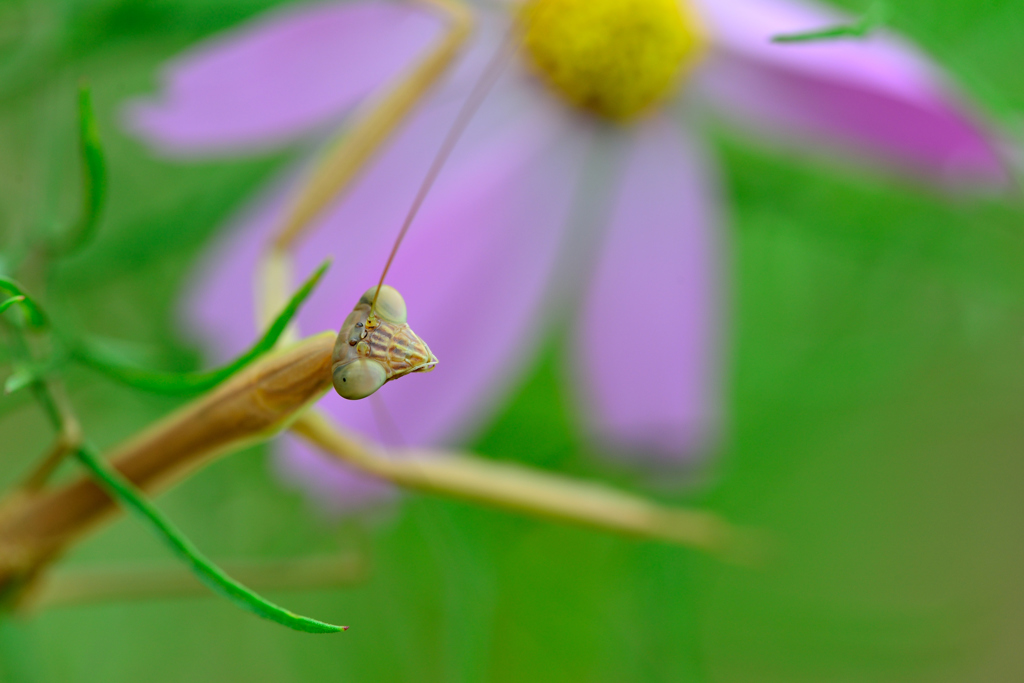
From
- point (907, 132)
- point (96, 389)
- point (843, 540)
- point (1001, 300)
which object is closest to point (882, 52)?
point (907, 132)

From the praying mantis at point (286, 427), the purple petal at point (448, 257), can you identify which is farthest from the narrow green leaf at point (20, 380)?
the purple petal at point (448, 257)

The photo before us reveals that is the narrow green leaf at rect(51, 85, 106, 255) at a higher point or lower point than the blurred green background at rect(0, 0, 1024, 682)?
higher

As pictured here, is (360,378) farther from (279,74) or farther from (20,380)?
(279,74)

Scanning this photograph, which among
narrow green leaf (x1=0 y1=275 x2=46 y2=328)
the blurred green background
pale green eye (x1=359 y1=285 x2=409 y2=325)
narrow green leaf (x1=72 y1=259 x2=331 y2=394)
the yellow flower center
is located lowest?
the blurred green background

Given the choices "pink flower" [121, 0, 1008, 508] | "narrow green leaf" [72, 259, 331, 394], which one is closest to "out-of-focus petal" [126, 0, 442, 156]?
"pink flower" [121, 0, 1008, 508]

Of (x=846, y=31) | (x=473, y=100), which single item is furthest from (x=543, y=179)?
(x=846, y=31)

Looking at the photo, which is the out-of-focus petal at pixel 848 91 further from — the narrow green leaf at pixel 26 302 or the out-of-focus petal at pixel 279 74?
the narrow green leaf at pixel 26 302

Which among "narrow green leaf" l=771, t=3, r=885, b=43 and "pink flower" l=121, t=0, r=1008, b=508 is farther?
"pink flower" l=121, t=0, r=1008, b=508

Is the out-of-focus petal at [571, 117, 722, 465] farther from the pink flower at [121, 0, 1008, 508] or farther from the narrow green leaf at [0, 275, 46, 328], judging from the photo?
the narrow green leaf at [0, 275, 46, 328]
